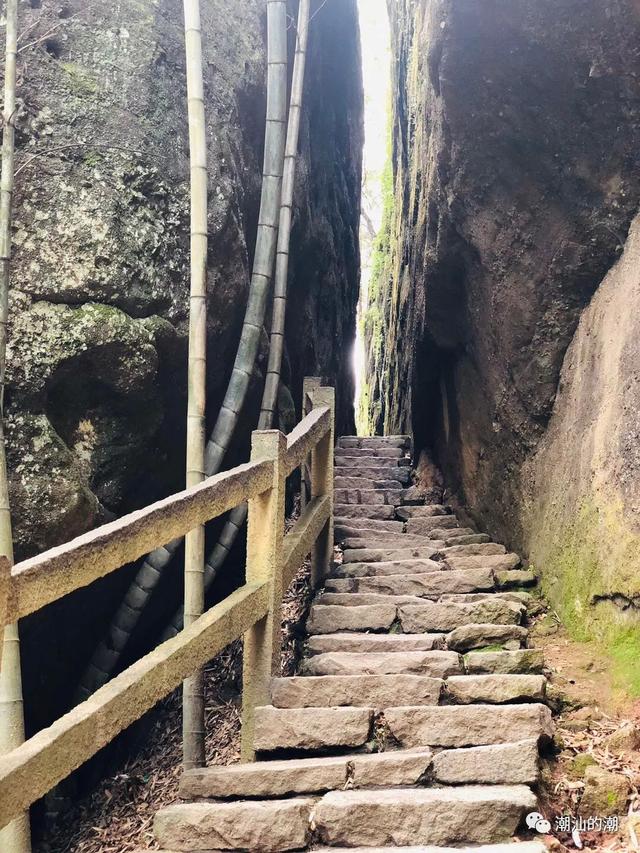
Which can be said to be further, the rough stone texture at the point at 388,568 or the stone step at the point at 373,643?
the rough stone texture at the point at 388,568

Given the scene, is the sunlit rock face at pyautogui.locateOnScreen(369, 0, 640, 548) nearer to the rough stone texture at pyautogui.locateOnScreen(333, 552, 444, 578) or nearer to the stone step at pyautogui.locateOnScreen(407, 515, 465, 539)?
the stone step at pyautogui.locateOnScreen(407, 515, 465, 539)

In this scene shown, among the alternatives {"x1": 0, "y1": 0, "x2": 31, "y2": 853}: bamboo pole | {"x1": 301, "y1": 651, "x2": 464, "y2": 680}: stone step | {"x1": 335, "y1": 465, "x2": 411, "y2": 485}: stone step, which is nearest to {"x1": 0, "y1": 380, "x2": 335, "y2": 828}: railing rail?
{"x1": 301, "y1": 651, "x2": 464, "y2": 680}: stone step

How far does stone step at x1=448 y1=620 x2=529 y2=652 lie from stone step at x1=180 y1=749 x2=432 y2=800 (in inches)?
37.1

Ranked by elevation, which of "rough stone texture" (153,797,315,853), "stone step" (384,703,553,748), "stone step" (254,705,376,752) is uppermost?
"stone step" (384,703,553,748)

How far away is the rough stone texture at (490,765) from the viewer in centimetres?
262

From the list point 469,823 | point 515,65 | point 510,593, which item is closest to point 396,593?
point 510,593

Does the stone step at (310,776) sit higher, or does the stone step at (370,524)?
the stone step at (370,524)

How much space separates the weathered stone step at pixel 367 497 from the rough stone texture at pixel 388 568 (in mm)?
2172

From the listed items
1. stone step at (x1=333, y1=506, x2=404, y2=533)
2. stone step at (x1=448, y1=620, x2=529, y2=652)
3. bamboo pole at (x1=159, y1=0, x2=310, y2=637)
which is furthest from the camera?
stone step at (x1=333, y1=506, x2=404, y2=533)

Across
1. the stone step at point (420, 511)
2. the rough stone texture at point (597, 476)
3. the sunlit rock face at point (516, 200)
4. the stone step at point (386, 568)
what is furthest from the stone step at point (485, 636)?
the stone step at point (420, 511)

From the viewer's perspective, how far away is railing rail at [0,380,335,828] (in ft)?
6.33

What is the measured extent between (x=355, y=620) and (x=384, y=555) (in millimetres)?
1152

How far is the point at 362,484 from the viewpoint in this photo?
7.88 m

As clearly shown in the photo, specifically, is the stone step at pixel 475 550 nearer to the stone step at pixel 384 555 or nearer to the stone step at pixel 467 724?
the stone step at pixel 384 555
